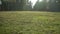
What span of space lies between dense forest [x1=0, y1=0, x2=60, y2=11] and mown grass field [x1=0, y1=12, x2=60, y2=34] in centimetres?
12

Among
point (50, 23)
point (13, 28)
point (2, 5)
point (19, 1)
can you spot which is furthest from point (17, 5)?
point (50, 23)

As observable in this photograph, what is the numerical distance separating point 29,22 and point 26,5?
45 cm

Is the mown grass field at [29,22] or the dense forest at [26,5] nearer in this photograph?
the mown grass field at [29,22]

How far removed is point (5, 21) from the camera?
2.72m

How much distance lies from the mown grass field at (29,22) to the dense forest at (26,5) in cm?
12

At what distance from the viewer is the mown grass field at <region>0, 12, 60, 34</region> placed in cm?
247

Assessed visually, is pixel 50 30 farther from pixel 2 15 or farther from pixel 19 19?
pixel 2 15

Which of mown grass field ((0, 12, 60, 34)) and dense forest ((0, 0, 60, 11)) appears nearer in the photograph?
mown grass field ((0, 12, 60, 34))

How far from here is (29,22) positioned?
2.70 m

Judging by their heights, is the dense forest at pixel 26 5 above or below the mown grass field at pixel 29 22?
above

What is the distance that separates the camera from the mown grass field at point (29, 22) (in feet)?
→ 8.10

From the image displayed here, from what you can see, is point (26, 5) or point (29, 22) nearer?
point (29, 22)

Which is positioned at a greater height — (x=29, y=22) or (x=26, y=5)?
(x=26, y=5)

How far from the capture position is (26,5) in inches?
115
